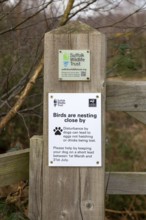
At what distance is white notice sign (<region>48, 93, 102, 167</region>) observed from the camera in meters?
2.26

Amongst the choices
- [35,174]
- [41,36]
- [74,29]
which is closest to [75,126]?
[35,174]

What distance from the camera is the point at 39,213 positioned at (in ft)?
7.91

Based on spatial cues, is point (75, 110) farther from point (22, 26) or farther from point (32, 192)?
point (22, 26)

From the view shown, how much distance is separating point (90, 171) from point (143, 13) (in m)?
2.67

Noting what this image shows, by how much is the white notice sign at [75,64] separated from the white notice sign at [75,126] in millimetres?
96

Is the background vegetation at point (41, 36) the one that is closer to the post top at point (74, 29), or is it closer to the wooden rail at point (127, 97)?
the wooden rail at point (127, 97)

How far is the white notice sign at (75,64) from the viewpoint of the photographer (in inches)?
88.8

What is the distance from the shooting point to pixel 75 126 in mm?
2260

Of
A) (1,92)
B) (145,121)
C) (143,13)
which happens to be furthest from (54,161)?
(143,13)

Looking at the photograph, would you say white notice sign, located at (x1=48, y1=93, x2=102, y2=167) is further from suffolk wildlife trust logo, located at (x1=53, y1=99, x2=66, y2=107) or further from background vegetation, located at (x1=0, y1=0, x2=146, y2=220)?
background vegetation, located at (x1=0, y1=0, x2=146, y2=220)

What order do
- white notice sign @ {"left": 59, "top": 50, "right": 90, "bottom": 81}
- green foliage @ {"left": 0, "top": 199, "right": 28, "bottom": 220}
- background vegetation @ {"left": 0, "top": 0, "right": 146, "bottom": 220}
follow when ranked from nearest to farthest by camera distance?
white notice sign @ {"left": 59, "top": 50, "right": 90, "bottom": 81}
green foliage @ {"left": 0, "top": 199, "right": 28, "bottom": 220}
background vegetation @ {"left": 0, "top": 0, "right": 146, "bottom": 220}

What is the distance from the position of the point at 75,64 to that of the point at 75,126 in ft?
1.02

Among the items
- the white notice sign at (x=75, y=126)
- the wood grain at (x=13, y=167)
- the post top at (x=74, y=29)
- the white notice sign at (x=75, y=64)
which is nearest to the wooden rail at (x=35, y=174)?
the wood grain at (x=13, y=167)

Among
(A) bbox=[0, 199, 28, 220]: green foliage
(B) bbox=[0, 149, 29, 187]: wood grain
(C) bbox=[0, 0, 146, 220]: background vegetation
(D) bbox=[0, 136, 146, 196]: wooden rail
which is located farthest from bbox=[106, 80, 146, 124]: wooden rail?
(C) bbox=[0, 0, 146, 220]: background vegetation
